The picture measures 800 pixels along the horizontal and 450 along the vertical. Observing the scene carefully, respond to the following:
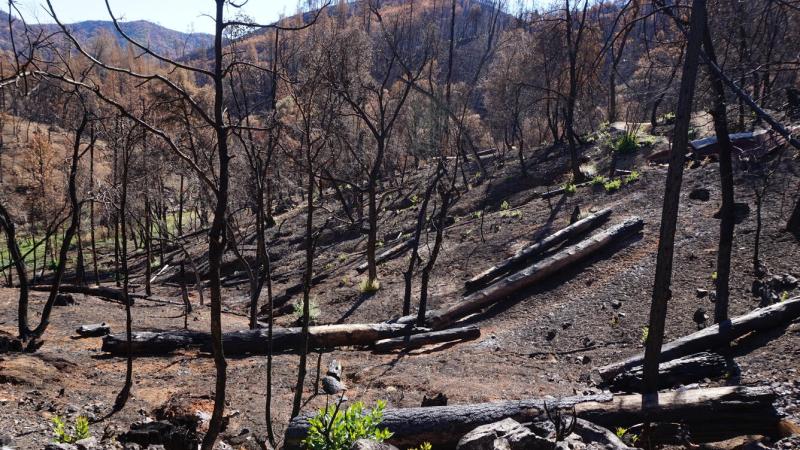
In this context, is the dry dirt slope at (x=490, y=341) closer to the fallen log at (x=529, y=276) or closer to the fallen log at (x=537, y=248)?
the fallen log at (x=529, y=276)

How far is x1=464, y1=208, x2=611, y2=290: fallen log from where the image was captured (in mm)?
15211

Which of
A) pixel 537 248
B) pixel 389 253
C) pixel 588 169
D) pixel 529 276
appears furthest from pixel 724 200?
pixel 588 169

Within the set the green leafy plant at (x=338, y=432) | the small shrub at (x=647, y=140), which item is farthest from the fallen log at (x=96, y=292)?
the small shrub at (x=647, y=140)

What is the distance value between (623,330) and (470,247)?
302 inches

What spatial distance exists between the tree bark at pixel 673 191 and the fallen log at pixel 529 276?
22.9ft

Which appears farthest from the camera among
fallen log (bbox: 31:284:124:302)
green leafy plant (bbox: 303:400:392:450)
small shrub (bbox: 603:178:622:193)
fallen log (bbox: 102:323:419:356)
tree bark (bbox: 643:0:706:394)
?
small shrub (bbox: 603:178:622:193)

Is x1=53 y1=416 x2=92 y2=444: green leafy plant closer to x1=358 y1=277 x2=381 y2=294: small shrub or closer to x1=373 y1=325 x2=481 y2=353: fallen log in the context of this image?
x1=373 y1=325 x2=481 y2=353: fallen log

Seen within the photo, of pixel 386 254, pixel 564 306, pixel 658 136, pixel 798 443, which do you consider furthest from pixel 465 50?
pixel 798 443

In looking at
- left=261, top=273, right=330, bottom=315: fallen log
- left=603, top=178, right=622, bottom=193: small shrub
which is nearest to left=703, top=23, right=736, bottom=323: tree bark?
left=603, top=178, right=622, bottom=193: small shrub

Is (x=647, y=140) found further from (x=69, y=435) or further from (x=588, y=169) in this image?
(x=69, y=435)

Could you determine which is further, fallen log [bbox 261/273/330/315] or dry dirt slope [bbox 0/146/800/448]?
fallen log [bbox 261/273/330/315]

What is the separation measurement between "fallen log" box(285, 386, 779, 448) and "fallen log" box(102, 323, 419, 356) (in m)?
6.02

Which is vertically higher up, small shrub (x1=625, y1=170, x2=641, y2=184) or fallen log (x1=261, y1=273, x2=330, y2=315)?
small shrub (x1=625, y1=170, x2=641, y2=184)

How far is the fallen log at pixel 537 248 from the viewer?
15.2 meters
